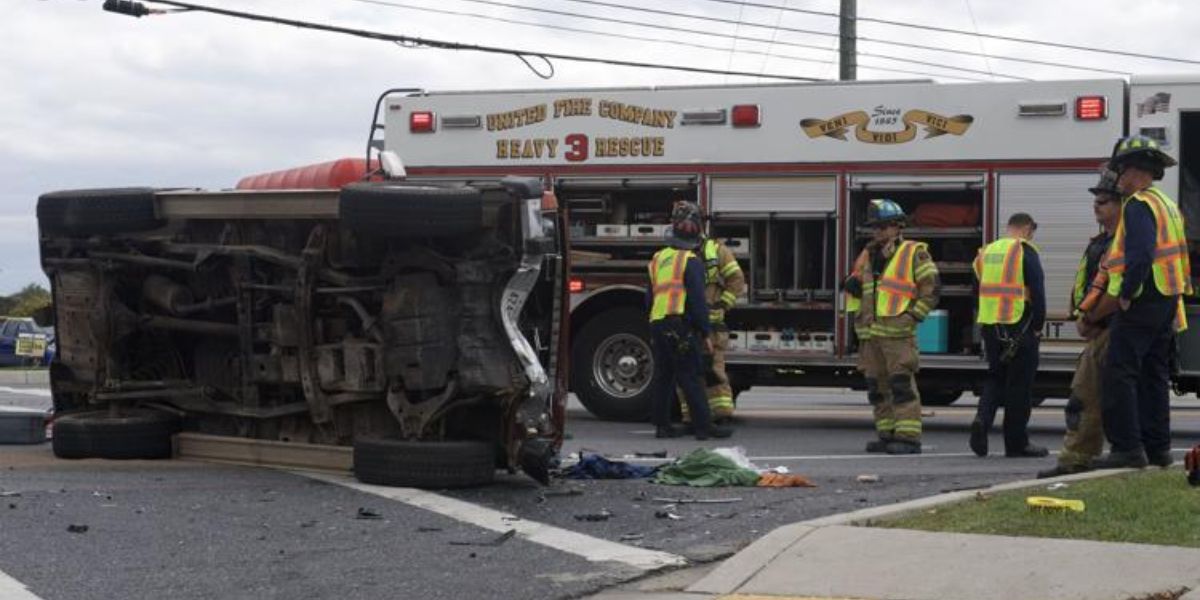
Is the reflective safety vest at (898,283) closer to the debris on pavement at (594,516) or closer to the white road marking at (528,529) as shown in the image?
the debris on pavement at (594,516)

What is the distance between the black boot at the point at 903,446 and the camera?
11.8 m

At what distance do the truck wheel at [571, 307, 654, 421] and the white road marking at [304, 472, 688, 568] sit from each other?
Answer: 5.40 meters

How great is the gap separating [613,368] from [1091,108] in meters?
4.60

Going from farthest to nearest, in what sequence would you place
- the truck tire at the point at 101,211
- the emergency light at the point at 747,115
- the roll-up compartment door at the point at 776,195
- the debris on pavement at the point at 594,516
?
1. the emergency light at the point at 747,115
2. the roll-up compartment door at the point at 776,195
3. the truck tire at the point at 101,211
4. the debris on pavement at the point at 594,516

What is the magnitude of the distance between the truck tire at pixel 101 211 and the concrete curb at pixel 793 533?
4.67 meters

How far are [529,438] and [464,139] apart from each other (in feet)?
20.9

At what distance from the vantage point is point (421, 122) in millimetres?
15344

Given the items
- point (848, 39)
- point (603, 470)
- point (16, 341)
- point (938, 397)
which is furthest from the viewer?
point (16, 341)

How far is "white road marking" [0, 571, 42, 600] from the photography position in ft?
20.1

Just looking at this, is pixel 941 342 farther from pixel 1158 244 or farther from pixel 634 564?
pixel 634 564

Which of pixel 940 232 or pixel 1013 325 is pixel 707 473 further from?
pixel 940 232

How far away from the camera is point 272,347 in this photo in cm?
970

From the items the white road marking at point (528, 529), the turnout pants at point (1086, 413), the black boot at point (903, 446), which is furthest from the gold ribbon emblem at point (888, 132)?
the white road marking at point (528, 529)

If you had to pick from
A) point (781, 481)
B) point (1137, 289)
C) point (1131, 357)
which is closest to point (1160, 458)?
point (1131, 357)
